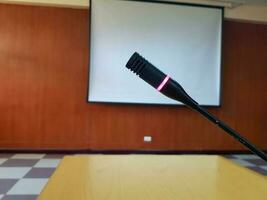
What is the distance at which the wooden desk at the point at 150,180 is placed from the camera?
775 millimetres

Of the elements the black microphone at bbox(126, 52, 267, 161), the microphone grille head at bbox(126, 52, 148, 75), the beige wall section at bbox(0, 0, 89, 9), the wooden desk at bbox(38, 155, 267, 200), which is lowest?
the wooden desk at bbox(38, 155, 267, 200)

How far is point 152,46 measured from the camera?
4234mm

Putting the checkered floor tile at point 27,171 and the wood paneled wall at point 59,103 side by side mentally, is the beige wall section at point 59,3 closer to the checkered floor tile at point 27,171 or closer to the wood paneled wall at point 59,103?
the wood paneled wall at point 59,103

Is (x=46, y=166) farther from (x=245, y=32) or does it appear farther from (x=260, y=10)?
(x=260, y=10)

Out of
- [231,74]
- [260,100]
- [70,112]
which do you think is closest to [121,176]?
[70,112]

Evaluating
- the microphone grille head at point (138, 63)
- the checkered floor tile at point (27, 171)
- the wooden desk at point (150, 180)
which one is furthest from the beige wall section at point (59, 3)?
the microphone grille head at point (138, 63)

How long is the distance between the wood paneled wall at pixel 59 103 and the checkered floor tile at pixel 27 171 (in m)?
0.36

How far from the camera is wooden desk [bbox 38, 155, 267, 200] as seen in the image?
2.54 feet

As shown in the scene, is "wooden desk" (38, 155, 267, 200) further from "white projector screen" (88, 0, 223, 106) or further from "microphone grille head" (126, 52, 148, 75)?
"white projector screen" (88, 0, 223, 106)

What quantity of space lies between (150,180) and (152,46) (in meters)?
3.48

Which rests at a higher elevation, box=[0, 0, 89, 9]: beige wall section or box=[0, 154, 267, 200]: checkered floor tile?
box=[0, 0, 89, 9]: beige wall section

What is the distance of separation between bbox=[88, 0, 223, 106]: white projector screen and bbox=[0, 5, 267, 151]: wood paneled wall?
0.19 m

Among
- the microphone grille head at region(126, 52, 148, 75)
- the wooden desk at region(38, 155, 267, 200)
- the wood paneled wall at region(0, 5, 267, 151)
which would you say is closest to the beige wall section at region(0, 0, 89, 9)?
the wood paneled wall at region(0, 5, 267, 151)

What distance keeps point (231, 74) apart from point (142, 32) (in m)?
1.61
